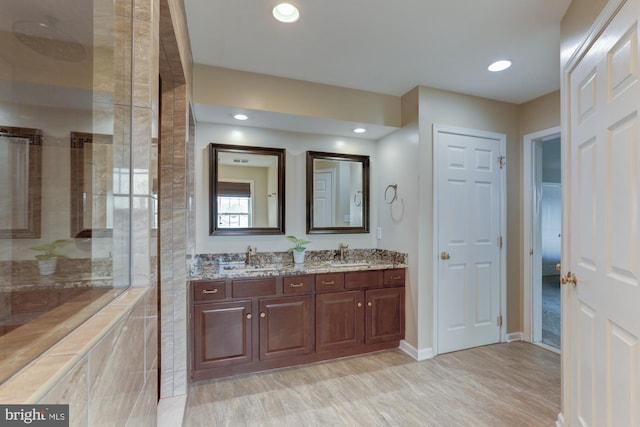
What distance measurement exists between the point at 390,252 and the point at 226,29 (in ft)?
8.15

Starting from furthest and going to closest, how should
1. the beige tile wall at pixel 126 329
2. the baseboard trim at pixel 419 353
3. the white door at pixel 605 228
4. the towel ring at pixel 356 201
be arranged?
A: the towel ring at pixel 356 201
the baseboard trim at pixel 419 353
the white door at pixel 605 228
the beige tile wall at pixel 126 329

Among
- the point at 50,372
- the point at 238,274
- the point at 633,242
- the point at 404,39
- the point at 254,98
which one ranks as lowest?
the point at 238,274

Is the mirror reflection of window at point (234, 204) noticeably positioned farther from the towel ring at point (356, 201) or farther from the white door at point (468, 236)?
the white door at point (468, 236)

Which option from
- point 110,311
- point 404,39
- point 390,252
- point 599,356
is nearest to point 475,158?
point 390,252

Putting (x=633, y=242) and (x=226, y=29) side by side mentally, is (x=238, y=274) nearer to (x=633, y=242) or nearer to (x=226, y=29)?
(x=226, y=29)

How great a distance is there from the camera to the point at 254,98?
2.55 meters

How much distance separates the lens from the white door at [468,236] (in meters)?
2.88

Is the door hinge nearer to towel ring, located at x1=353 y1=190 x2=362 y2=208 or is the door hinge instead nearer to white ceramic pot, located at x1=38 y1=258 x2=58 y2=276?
towel ring, located at x1=353 y1=190 x2=362 y2=208

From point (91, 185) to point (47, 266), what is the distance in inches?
9.0

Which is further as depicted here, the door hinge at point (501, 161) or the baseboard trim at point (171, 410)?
the door hinge at point (501, 161)

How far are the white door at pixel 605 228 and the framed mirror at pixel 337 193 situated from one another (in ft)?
6.44

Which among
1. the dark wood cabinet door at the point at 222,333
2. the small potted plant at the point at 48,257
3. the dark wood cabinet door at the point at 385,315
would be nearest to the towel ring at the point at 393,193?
the dark wood cabinet door at the point at 385,315

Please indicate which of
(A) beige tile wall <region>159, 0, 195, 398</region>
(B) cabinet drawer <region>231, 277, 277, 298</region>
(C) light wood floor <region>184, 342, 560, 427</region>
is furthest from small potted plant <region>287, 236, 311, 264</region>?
(A) beige tile wall <region>159, 0, 195, 398</region>

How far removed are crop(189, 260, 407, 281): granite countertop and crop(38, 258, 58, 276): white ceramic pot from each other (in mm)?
1815
